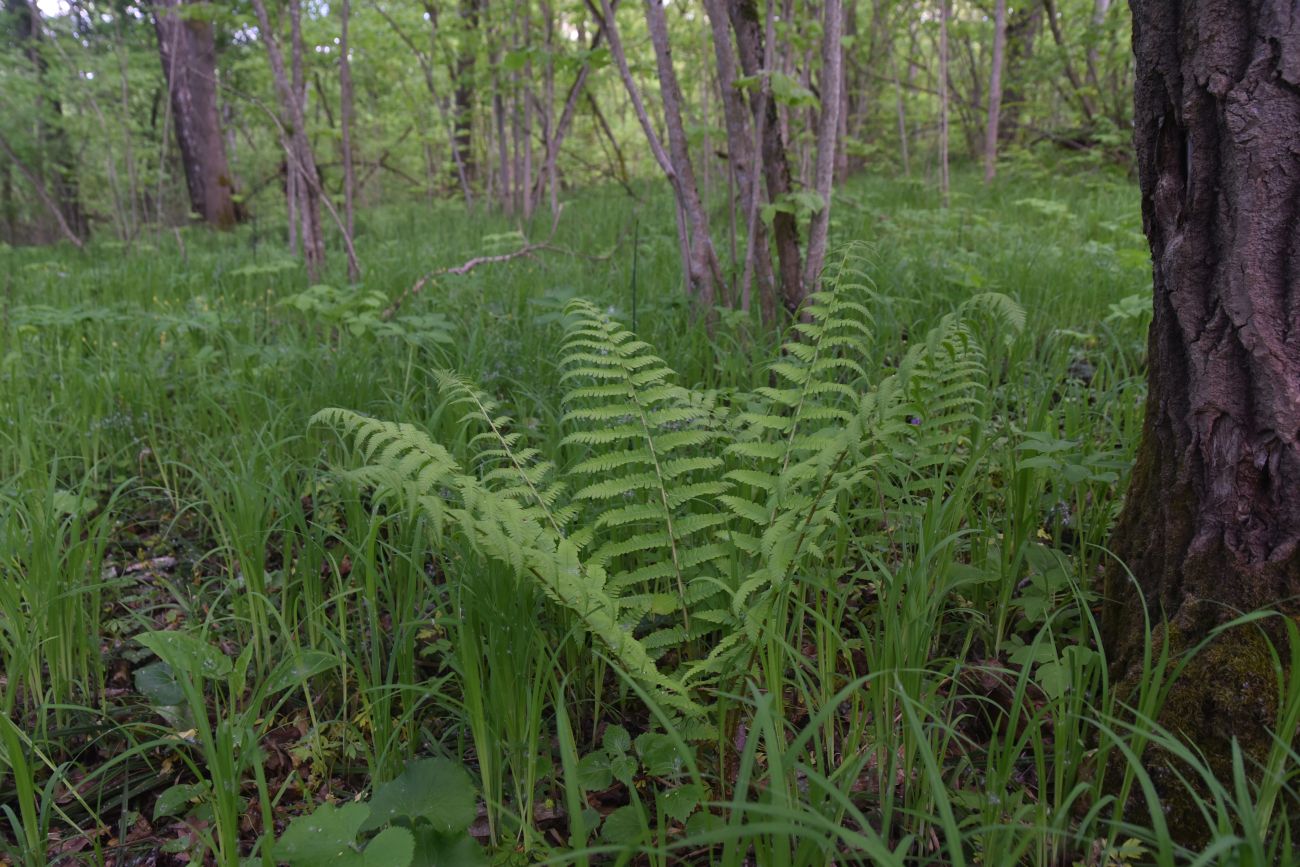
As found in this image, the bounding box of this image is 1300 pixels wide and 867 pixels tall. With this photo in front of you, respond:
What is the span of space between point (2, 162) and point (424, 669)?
44.5ft

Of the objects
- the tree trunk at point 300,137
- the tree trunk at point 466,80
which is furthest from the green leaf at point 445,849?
the tree trunk at point 466,80

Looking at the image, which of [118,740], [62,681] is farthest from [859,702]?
[62,681]

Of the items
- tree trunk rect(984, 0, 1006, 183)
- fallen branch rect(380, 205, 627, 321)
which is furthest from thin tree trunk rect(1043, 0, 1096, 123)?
fallen branch rect(380, 205, 627, 321)

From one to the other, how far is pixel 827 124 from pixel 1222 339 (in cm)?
199

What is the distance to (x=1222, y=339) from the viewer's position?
1237 millimetres

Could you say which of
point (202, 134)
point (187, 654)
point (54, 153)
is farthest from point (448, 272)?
point (54, 153)

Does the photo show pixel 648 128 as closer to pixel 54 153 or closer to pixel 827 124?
pixel 827 124

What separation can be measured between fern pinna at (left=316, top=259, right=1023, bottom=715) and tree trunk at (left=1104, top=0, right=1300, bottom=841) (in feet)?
1.37

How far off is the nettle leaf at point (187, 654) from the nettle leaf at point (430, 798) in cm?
39

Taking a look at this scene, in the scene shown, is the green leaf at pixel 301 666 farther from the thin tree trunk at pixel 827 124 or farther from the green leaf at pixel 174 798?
the thin tree trunk at pixel 827 124

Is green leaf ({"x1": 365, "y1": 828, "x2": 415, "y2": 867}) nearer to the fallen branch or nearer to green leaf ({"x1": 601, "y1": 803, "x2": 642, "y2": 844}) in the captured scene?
green leaf ({"x1": 601, "y1": 803, "x2": 642, "y2": 844})

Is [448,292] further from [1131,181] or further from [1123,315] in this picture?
[1131,181]

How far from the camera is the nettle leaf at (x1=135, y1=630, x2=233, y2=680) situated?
1319mm

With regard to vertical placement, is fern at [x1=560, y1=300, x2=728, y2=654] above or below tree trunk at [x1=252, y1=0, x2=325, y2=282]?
below
